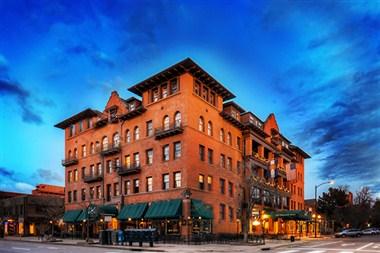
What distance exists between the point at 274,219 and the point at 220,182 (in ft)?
60.1

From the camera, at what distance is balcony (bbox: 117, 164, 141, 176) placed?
5009cm

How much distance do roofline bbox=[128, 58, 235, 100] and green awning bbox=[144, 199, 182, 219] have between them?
1444 centimetres

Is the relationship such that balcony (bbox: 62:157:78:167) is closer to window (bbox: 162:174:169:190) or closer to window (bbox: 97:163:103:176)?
window (bbox: 97:163:103:176)

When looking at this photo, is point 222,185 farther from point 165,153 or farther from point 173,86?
point 173,86

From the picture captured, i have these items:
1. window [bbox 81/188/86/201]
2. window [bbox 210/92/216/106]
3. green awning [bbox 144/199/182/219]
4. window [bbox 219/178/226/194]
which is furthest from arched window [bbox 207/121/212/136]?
window [bbox 81/188/86/201]

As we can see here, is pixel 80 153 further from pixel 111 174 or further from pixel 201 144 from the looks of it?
pixel 201 144

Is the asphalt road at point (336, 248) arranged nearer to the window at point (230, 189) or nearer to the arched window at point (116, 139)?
the window at point (230, 189)

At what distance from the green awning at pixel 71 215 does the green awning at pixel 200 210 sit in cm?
2219

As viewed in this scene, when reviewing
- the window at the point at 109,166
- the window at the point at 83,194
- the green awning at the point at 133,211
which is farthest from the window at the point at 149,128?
the window at the point at 83,194

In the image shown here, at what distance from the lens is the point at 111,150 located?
5500 centimetres

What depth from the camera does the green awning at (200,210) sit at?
42.4 m

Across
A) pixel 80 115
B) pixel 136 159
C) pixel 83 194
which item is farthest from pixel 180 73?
pixel 83 194

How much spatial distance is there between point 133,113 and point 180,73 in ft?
31.3

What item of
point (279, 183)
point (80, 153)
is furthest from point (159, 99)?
point (279, 183)
